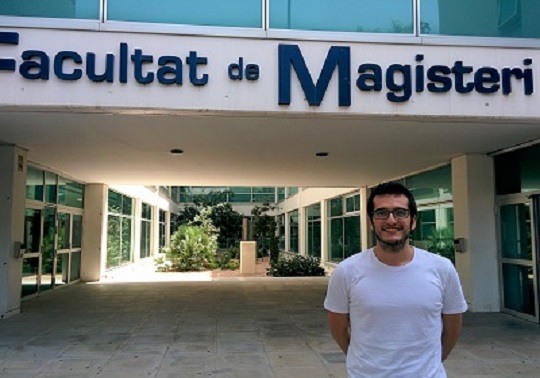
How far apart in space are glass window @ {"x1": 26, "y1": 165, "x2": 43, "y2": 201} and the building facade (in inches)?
38.0

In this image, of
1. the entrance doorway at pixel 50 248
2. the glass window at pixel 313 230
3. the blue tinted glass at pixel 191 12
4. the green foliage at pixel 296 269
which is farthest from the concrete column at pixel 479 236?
the glass window at pixel 313 230

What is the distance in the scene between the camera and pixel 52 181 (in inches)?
416

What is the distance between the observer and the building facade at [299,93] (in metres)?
5.50

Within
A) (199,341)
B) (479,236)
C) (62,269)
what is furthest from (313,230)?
(199,341)

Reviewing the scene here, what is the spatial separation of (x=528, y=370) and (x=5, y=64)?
6475mm

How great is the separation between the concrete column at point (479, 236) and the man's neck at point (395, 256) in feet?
21.7

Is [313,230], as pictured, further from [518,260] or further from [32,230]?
[518,260]

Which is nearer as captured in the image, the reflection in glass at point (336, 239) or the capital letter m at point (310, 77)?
the capital letter m at point (310, 77)

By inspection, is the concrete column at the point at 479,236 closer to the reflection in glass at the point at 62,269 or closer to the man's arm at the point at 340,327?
the man's arm at the point at 340,327

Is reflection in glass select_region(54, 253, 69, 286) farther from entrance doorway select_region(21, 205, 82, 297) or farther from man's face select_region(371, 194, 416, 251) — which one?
man's face select_region(371, 194, 416, 251)

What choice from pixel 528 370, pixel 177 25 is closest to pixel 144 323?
pixel 177 25

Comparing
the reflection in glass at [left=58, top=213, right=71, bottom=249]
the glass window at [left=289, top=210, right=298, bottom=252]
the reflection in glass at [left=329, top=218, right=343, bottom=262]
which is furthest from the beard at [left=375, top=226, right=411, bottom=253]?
the glass window at [left=289, top=210, right=298, bottom=252]

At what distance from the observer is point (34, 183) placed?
959cm

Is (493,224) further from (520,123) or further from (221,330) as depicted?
(221,330)
